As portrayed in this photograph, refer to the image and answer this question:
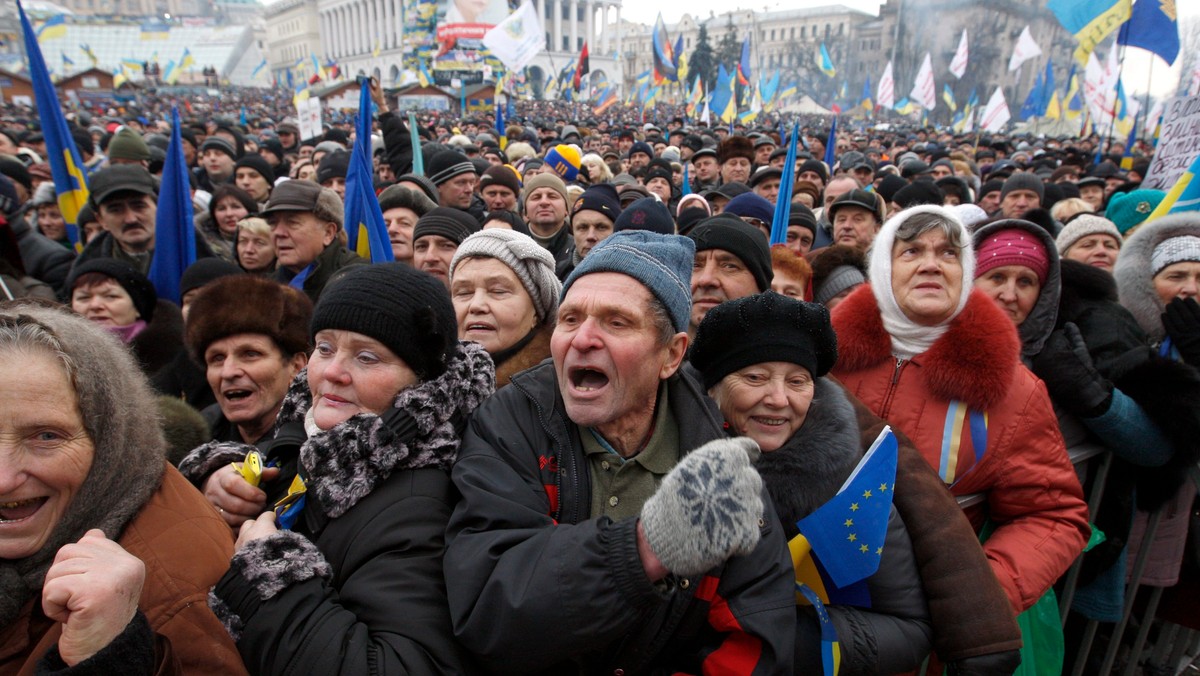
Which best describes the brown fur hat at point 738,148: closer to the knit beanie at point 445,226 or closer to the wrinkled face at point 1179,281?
the knit beanie at point 445,226

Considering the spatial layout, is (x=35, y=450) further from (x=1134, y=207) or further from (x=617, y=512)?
(x=1134, y=207)

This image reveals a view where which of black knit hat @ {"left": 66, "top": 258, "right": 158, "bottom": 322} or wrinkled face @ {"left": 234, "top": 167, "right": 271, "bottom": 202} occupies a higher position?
wrinkled face @ {"left": 234, "top": 167, "right": 271, "bottom": 202}

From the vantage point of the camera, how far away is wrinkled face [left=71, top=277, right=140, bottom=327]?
327 centimetres

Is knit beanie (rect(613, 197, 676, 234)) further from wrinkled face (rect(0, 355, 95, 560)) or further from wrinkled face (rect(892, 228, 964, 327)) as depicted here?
wrinkled face (rect(0, 355, 95, 560))

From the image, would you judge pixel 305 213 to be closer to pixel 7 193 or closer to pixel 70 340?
pixel 70 340

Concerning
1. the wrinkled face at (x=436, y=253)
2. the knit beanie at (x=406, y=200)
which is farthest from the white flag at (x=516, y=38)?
the wrinkled face at (x=436, y=253)

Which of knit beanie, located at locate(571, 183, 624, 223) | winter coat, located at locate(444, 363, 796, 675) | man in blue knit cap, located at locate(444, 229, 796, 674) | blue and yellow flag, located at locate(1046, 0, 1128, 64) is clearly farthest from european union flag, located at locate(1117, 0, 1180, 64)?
winter coat, located at locate(444, 363, 796, 675)

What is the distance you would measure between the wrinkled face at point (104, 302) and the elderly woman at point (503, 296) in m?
1.88

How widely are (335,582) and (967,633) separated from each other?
1.60 meters

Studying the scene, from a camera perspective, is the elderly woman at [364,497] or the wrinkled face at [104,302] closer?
the elderly woman at [364,497]

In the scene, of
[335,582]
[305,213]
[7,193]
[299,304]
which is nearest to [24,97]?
[7,193]

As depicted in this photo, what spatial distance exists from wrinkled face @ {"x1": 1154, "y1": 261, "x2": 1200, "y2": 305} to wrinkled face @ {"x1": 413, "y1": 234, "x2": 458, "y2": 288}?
3.63m

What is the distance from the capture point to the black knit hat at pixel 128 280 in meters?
3.30

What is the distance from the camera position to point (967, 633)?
1713mm
